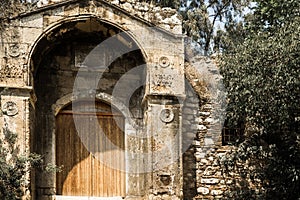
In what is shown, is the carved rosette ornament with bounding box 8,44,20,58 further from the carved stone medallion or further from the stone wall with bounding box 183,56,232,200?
the stone wall with bounding box 183,56,232,200

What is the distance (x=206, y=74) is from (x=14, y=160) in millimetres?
4706

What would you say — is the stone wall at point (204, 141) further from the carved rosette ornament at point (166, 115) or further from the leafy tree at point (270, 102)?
the carved rosette ornament at point (166, 115)

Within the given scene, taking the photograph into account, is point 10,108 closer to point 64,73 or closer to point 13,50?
point 13,50

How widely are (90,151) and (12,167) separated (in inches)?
84.4

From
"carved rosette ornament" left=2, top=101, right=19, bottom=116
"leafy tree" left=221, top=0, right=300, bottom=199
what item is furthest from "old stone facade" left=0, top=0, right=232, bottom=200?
"leafy tree" left=221, top=0, right=300, bottom=199

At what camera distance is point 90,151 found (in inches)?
465

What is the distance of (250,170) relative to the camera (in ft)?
39.7

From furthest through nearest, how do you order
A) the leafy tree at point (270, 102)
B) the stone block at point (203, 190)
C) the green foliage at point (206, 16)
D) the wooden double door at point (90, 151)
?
the green foliage at point (206, 16)
the stone block at point (203, 190)
the wooden double door at point (90, 151)
the leafy tree at point (270, 102)

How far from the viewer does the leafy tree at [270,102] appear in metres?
10.5

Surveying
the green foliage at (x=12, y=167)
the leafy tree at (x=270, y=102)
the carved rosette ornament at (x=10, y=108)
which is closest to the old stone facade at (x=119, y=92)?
the carved rosette ornament at (x=10, y=108)

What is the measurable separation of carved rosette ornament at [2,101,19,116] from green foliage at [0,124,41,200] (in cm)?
28

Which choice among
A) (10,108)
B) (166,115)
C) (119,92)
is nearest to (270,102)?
(166,115)

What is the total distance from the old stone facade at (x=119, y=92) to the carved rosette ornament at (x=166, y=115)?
19 millimetres

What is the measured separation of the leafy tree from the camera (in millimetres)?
10530
